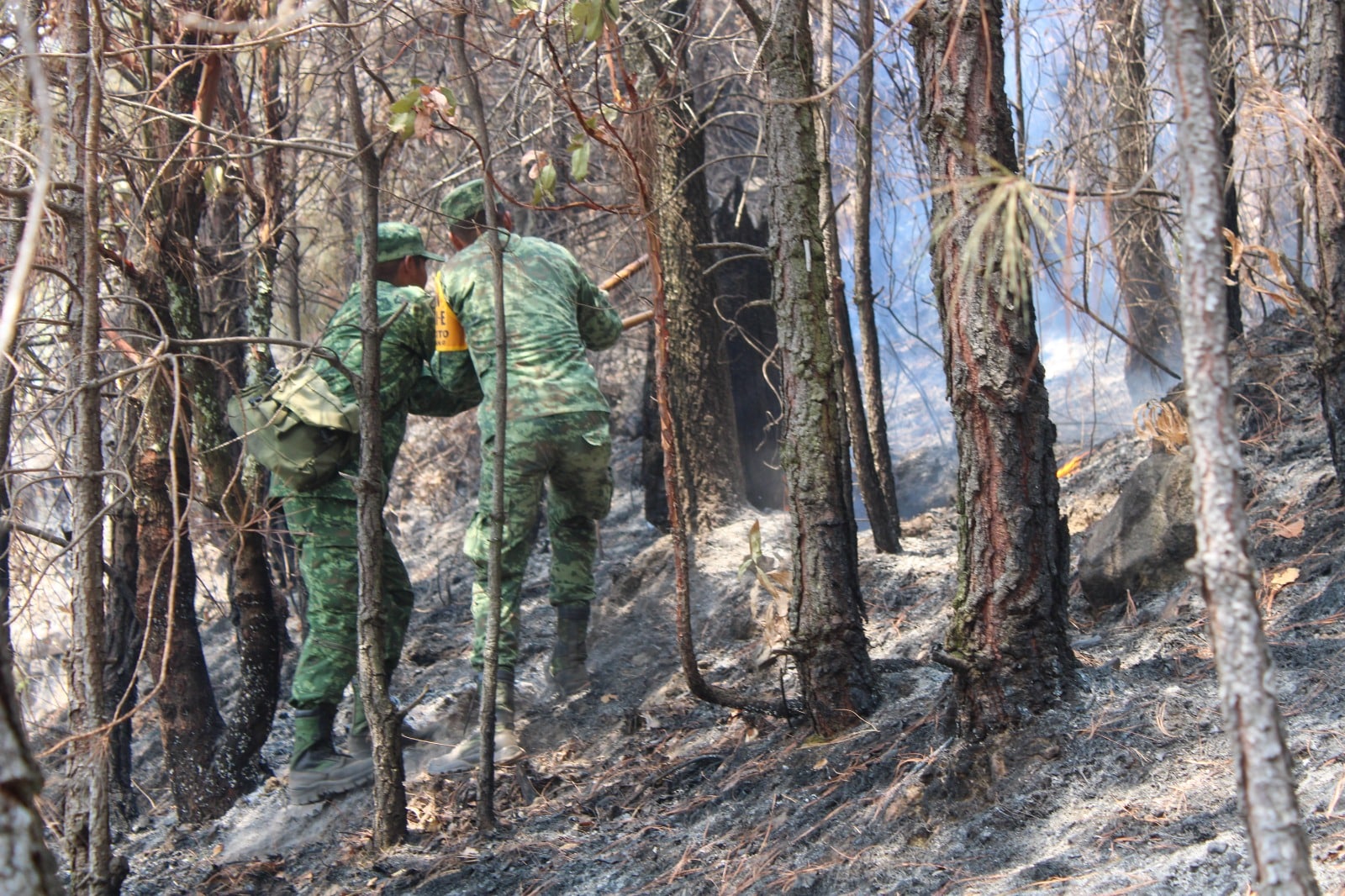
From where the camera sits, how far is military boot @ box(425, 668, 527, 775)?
4.01m

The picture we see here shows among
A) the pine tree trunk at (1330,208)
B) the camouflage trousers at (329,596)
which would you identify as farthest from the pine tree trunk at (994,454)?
the camouflage trousers at (329,596)

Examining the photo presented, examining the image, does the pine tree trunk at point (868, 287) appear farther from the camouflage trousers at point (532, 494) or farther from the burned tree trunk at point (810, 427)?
the burned tree trunk at point (810, 427)

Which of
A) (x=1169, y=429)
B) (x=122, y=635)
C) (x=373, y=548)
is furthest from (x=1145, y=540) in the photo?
(x=122, y=635)

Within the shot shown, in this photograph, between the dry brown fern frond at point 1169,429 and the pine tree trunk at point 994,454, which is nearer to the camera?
the pine tree trunk at point 994,454

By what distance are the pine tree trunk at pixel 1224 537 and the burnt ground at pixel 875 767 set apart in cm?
57

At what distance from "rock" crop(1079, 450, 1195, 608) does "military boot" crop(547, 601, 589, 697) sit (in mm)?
2018

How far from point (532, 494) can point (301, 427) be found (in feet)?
2.93

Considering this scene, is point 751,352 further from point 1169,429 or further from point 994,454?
point 994,454

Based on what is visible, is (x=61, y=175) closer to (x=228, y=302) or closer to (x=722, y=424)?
(x=228, y=302)

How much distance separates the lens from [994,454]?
9.07 ft

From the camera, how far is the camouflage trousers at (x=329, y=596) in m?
4.19

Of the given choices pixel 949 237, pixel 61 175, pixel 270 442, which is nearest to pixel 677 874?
pixel 949 237

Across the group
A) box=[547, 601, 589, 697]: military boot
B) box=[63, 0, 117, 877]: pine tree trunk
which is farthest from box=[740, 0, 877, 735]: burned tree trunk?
box=[63, 0, 117, 877]: pine tree trunk

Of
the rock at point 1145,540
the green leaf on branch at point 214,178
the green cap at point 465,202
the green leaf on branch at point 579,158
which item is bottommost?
the rock at point 1145,540
